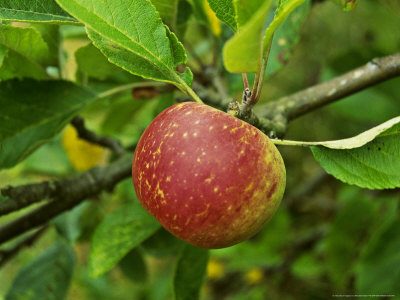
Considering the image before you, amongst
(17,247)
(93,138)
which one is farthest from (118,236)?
(17,247)

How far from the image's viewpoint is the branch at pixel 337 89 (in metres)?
0.85

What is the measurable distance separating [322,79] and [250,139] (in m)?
0.80

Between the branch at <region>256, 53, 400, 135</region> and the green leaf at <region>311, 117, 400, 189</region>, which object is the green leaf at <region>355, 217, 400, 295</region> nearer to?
the branch at <region>256, 53, 400, 135</region>

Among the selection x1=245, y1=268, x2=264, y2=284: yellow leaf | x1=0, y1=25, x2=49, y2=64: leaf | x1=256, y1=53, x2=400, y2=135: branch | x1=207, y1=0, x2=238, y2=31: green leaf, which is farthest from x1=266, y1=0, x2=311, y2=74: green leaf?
x1=245, y1=268, x2=264, y2=284: yellow leaf

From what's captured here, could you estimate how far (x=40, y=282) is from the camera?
3.72 ft

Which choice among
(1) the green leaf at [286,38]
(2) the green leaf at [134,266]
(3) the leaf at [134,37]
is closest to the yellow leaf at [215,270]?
(2) the green leaf at [134,266]

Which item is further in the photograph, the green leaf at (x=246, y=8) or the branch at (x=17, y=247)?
the branch at (x=17, y=247)

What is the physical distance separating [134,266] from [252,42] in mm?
1022

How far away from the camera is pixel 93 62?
859 mm

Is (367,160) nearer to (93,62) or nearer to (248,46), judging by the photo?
(248,46)

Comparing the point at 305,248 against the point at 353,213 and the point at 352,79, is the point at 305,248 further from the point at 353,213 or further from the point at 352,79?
the point at 352,79

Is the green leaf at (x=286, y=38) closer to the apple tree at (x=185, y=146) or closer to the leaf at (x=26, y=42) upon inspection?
the apple tree at (x=185, y=146)

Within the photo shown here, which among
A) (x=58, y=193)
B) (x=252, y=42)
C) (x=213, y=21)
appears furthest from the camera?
(x=213, y=21)

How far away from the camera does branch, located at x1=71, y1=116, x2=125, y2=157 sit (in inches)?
39.0
